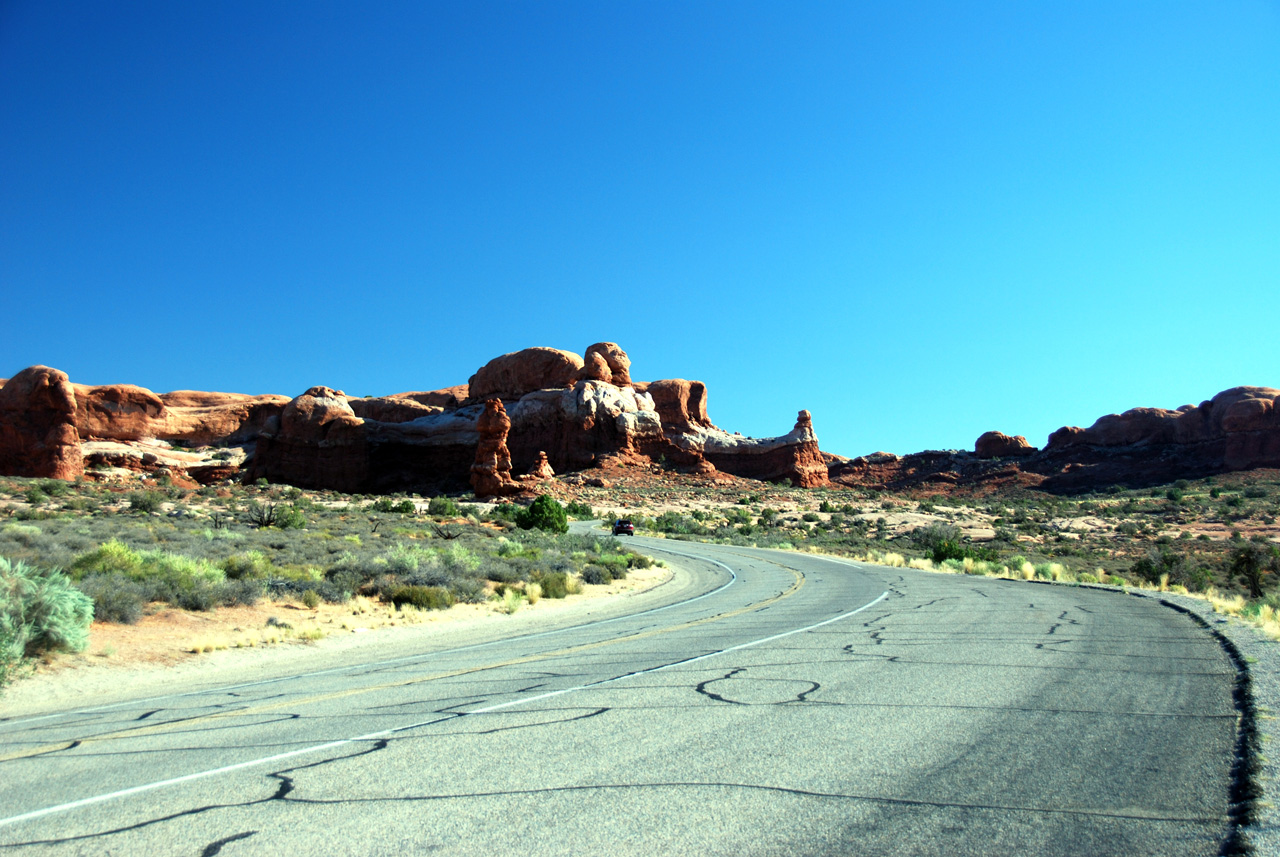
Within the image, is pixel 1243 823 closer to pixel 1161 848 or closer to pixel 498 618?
pixel 1161 848

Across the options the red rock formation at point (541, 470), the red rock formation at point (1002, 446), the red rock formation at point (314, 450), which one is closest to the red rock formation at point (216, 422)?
the red rock formation at point (314, 450)

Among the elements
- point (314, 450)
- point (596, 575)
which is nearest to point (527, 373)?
point (314, 450)

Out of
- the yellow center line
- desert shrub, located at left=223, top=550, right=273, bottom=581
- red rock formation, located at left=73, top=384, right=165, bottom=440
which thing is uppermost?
red rock formation, located at left=73, top=384, right=165, bottom=440

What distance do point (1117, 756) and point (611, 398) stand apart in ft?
232

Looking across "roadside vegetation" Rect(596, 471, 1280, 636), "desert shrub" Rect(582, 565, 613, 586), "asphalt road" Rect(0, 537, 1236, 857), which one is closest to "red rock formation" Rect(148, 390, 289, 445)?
"roadside vegetation" Rect(596, 471, 1280, 636)

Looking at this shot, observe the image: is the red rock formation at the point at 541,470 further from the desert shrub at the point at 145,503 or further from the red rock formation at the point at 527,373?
the desert shrub at the point at 145,503

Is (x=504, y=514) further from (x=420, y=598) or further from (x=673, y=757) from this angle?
(x=673, y=757)

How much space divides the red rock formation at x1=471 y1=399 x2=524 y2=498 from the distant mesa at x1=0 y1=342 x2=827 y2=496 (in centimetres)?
9

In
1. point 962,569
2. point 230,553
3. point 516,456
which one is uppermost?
point 516,456

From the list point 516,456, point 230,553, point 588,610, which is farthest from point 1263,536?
point 516,456

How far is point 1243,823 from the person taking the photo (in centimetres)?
342

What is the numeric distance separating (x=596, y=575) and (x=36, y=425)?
4609cm

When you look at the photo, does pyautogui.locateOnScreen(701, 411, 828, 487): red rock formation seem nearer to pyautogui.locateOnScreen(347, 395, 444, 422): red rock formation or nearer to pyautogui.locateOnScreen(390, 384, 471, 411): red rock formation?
pyautogui.locateOnScreen(347, 395, 444, 422): red rock formation

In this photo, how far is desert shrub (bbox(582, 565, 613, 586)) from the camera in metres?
22.0
